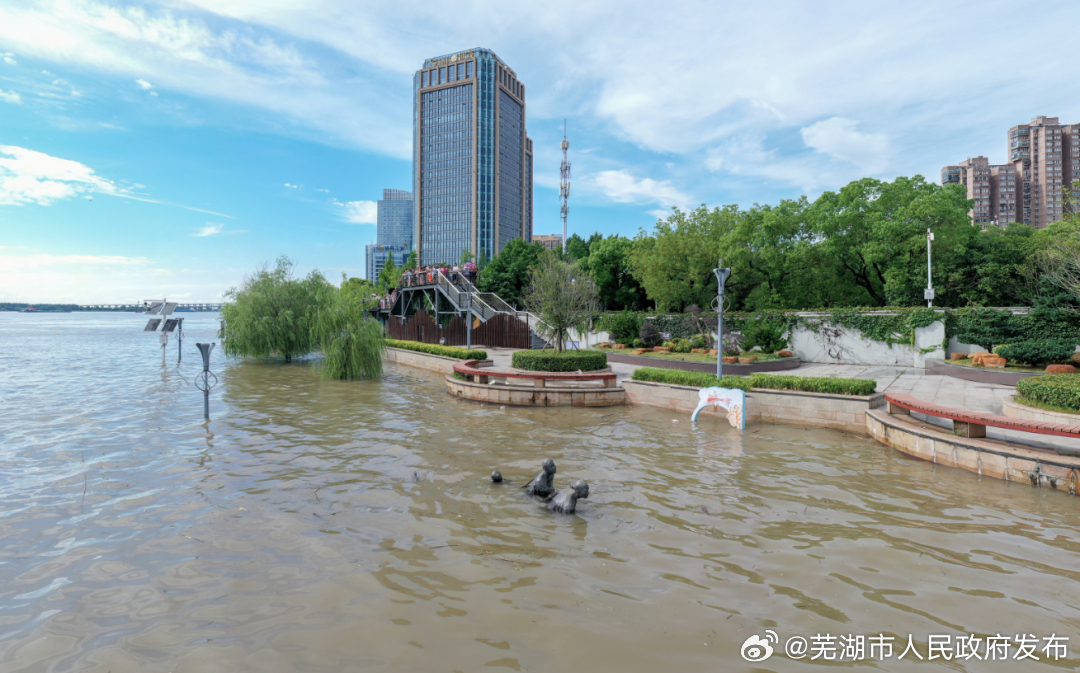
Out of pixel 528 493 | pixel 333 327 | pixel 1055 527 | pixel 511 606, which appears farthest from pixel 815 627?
pixel 333 327

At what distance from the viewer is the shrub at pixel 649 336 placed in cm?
2600

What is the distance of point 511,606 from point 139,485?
6978 mm

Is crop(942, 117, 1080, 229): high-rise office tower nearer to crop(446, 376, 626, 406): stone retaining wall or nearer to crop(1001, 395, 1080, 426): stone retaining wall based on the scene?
crop(1001, 395, 1080, 426): stone retaining wall

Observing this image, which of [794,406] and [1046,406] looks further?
[794,406]

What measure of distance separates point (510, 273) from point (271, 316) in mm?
28211

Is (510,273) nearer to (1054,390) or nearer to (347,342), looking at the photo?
(347,342)

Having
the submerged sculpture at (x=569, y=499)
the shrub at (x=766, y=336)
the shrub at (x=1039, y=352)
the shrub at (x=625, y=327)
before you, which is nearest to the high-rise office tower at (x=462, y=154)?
the shrub at (x=625, y=327)

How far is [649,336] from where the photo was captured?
2605cm

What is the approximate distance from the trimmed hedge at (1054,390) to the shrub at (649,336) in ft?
51.3

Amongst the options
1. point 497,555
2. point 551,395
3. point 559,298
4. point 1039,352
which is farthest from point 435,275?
point 497,555

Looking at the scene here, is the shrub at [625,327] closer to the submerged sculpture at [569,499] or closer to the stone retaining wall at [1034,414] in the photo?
the stone retaining wall at [1034,414]

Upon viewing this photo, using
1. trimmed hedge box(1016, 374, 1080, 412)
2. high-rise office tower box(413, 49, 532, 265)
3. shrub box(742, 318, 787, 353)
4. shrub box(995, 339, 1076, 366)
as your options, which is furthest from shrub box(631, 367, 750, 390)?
high-rise office tower box(413, 49, 532, 265)

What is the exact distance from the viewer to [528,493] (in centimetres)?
755

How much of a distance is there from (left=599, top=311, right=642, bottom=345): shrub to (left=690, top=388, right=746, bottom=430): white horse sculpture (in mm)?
15193
